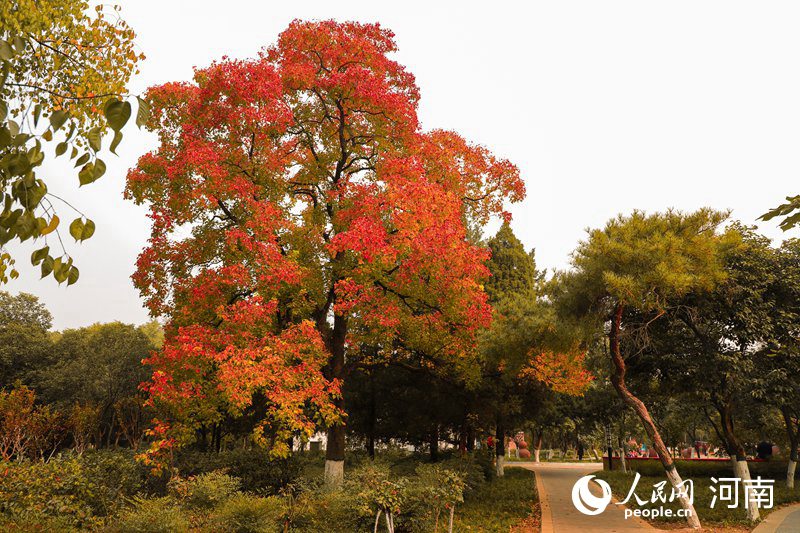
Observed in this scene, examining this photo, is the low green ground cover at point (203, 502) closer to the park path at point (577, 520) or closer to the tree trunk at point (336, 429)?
the tree trunk at point (336, 429)

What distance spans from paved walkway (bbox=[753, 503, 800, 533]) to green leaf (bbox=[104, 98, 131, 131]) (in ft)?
49.0

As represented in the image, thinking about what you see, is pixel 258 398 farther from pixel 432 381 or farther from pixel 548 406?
pixel 548 406

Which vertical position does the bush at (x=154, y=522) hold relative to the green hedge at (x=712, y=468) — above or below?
above

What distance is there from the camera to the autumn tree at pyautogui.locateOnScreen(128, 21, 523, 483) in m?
11.5

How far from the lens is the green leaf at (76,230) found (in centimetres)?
264

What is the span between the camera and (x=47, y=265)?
2818 mm

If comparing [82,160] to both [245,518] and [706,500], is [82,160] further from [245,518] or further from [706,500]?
[706,500]

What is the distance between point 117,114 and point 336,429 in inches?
523

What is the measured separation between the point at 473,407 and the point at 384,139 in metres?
10.7

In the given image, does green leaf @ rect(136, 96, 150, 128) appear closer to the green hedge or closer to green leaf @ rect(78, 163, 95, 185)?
green leaf @ rect(78, 163, 95, 185)

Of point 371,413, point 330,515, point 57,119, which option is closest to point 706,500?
point 371,413

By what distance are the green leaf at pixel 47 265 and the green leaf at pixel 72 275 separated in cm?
10

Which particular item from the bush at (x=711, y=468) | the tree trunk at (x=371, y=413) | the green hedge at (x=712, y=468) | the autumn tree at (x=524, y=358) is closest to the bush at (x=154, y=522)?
the autumn tree at (x=524, y=358)

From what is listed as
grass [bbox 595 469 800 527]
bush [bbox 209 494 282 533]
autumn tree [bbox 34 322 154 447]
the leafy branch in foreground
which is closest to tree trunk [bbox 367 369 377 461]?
grass [bbox 595 469 800 527]
